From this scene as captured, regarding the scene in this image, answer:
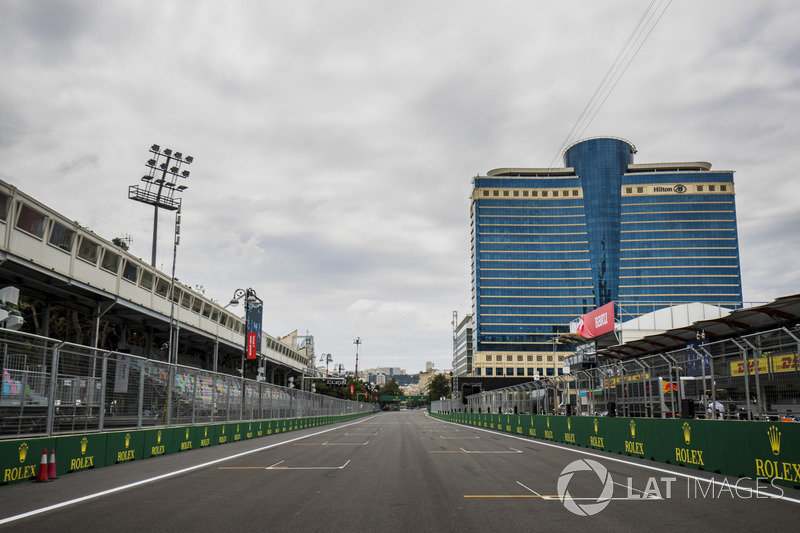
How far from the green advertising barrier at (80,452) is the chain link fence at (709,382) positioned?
13.7 meters

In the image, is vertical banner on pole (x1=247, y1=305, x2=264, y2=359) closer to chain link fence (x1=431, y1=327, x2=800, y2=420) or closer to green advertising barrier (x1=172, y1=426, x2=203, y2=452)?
green advertising barrier (x1=172, y1=426, x2=203, y2=452)

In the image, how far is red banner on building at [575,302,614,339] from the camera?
56.9 m

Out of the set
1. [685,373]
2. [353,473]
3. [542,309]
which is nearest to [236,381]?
[353,473]

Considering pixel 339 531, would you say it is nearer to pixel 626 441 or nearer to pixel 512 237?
pixel 626 441

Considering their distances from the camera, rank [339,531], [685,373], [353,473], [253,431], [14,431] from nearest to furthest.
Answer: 1. [339,531]
2. [14,431]
3. [353,473]
4. [685,373]
5. [253,431]

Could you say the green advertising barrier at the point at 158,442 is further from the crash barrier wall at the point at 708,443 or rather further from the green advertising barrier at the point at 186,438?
the crash barrier wall at the point at 708,443

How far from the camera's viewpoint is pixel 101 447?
532 inches

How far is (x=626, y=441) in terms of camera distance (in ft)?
56.7

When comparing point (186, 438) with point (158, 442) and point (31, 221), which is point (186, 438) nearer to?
point (158, 442)

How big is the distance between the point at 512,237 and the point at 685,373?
15256 centimetres

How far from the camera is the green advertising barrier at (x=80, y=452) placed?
11.9 meters

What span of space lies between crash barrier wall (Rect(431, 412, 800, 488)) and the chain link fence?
75cm

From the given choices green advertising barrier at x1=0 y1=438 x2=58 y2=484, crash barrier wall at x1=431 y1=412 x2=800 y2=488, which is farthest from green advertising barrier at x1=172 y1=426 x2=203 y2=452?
crash barrier wall at x1=431 y1=412 x2=800 y2=488

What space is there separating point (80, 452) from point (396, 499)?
762 cm
